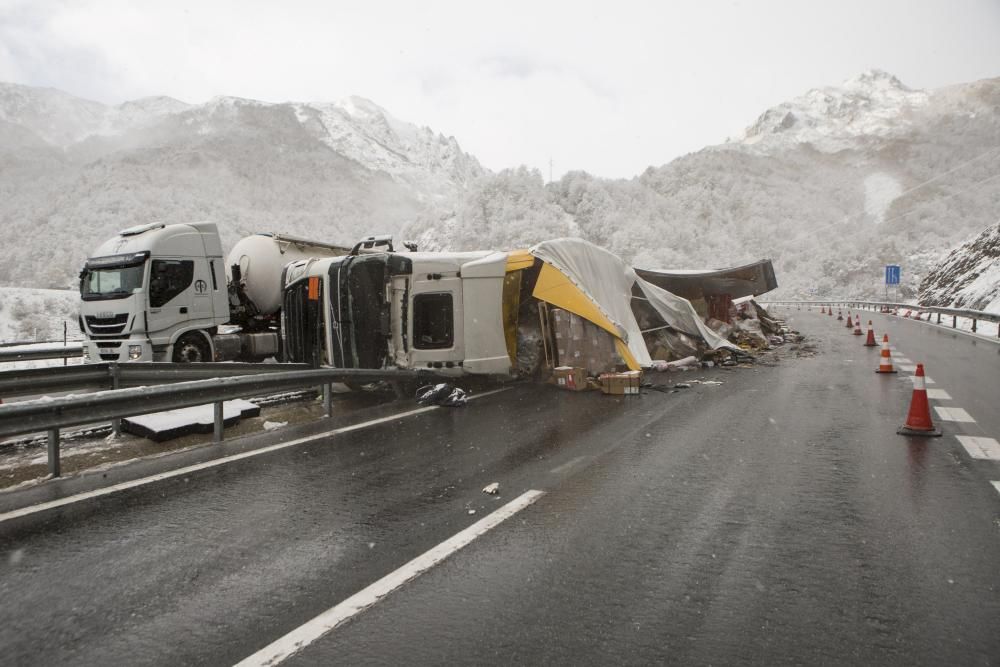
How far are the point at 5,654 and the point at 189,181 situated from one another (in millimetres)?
129125

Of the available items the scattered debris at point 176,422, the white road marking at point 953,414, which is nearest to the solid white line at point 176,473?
the scattered debris at point 176,422

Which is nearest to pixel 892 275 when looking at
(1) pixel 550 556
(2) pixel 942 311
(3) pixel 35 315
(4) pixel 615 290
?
(2) pixel 942 311

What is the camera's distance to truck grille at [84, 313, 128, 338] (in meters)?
14.6

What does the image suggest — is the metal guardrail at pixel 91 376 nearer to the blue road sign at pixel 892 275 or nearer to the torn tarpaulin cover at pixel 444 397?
the torn tarpaulin cover at pixel 444 397

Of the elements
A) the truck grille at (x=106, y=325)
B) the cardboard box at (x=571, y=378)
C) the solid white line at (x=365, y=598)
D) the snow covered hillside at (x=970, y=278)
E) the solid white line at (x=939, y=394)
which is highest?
the snow covered hillside at (x=970, y=278)

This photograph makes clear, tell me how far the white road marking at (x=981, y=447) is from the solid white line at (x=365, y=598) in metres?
4.76

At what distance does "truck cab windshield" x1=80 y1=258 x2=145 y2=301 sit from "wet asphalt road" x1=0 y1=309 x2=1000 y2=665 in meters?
10.1

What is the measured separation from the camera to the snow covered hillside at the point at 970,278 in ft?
116

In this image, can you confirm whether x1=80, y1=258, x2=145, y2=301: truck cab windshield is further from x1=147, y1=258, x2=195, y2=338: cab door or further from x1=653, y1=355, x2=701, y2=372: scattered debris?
x1=653, y1=355, x2=701, y2=372: scattered debris

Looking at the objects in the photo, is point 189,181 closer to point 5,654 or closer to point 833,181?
point 5,654

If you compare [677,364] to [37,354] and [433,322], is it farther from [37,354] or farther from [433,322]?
[37,354]

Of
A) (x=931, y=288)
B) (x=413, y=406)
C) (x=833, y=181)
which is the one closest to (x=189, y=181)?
(x=931, y=288)

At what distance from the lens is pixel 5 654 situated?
282 cm

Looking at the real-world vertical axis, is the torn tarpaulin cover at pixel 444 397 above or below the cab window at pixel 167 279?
below
